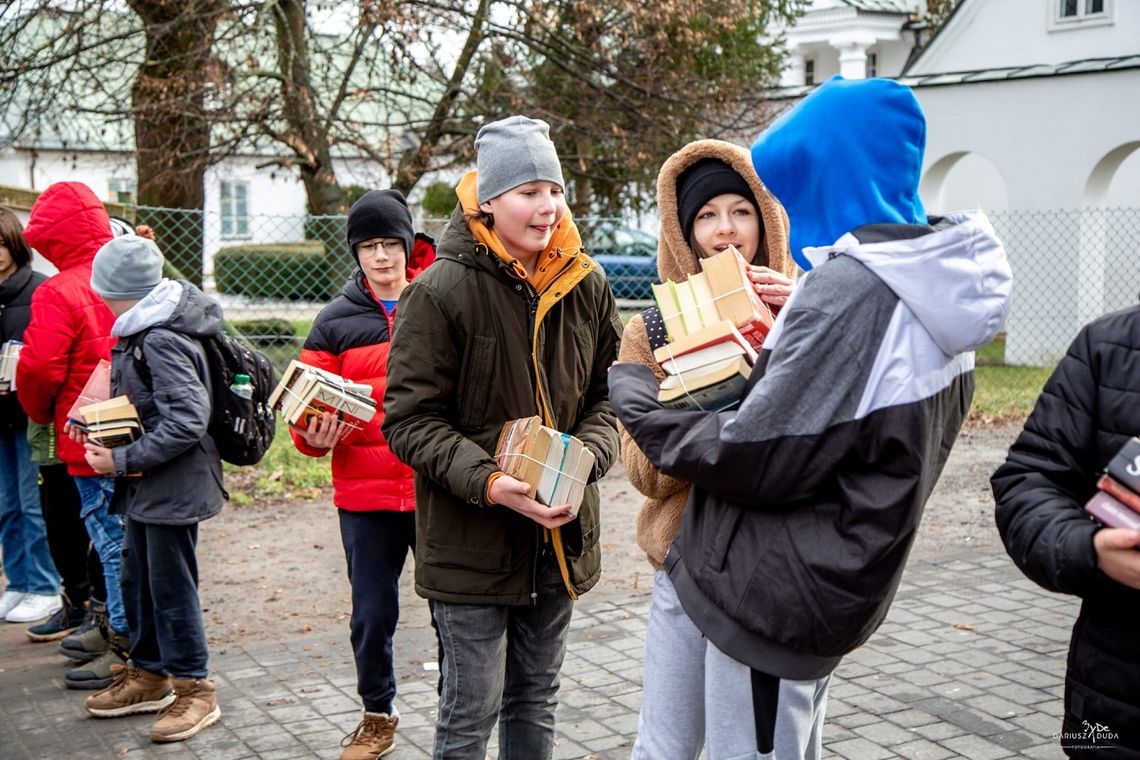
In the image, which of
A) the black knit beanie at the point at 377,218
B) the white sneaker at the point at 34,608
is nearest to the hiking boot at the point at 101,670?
the white sneaker at the point at 34,608

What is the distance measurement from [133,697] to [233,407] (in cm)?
125

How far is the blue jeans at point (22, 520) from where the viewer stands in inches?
242

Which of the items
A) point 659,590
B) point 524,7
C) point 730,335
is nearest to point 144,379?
point 659,590

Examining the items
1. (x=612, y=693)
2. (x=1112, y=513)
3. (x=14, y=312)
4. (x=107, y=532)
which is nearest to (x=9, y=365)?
(x=14, y=312)

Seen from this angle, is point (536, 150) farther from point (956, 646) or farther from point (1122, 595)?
point (956, 646)

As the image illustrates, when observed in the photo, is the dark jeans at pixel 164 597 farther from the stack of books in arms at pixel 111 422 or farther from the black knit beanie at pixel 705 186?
the black knit beanie at pixel 705 186

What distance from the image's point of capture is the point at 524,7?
481 inches

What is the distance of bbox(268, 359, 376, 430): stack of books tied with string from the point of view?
4.13m

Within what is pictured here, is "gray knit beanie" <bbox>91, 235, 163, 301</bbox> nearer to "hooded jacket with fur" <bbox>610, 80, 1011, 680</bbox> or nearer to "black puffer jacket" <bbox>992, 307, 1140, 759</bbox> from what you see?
"hooded jacket with fur" <bbox>610, 80, 1011, 680</bbox>

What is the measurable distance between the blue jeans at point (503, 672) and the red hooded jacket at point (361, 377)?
0.87 m

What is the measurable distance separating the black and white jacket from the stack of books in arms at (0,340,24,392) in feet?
14.5

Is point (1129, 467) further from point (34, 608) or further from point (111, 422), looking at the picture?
point (34, 608)

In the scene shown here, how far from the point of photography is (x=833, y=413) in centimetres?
227

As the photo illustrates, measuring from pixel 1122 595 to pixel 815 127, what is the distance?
1097 millimetres
